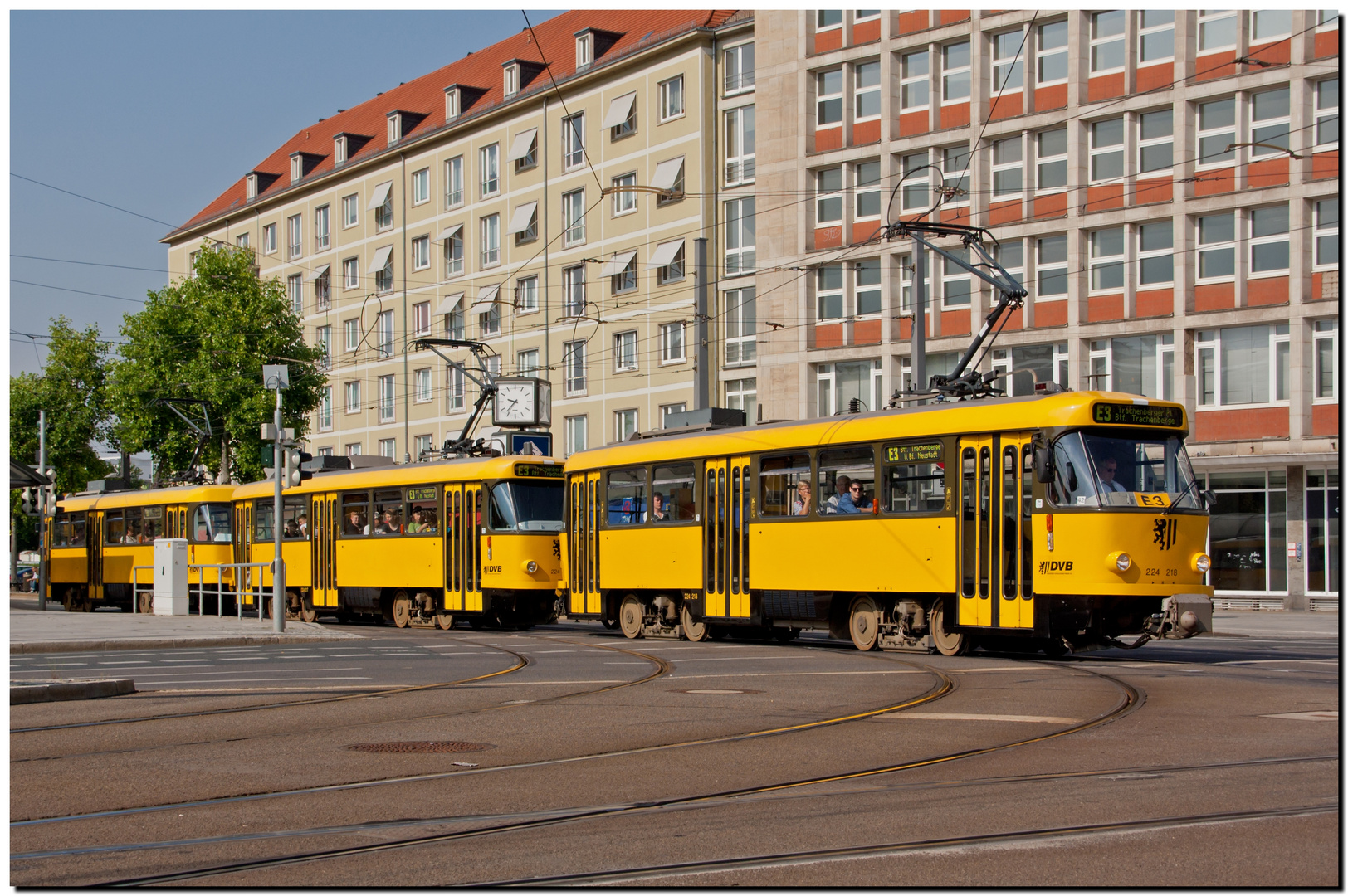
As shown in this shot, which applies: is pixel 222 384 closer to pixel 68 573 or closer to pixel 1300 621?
pixel 68 573

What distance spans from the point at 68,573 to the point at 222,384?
1195cm

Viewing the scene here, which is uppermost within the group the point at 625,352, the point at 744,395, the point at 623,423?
the point at 625,352

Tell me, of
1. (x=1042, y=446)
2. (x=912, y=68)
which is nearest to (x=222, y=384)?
(x=912, y=68)

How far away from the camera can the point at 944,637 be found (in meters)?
19.6

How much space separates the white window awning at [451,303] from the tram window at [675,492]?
38.8 m

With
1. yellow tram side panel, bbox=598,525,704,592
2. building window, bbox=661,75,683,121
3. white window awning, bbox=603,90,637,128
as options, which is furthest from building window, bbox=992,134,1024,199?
yellow tram side panel, bbox=598,525,704,592

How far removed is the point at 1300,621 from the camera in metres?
32.5

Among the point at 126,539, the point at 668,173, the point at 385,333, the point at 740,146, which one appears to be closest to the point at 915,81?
the point at 740,146

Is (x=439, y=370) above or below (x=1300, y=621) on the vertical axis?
above

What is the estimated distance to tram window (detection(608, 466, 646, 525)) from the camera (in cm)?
Answer: 2488

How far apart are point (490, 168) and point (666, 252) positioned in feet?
40.9

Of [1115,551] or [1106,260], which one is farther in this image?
[1106,260]

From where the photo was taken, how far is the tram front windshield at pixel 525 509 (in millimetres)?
27594

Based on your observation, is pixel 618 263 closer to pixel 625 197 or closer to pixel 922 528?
pixel 625 197
